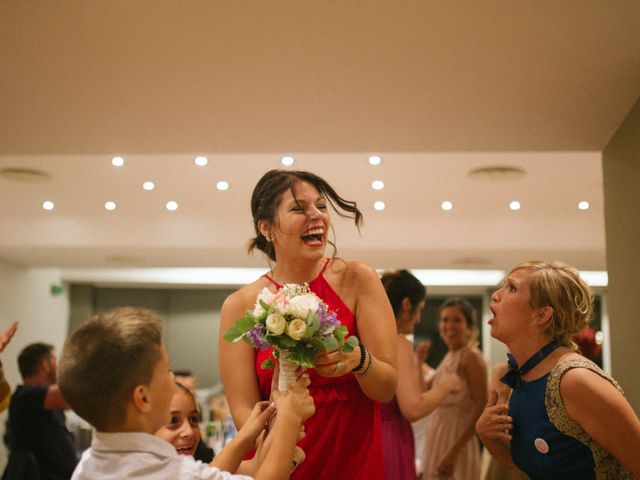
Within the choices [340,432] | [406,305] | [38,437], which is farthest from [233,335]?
[38,437]

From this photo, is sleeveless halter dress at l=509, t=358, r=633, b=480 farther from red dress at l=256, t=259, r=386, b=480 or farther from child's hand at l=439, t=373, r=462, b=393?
child's hand at l=439, t=373, r=462, b=393

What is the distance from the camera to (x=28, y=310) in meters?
9.82

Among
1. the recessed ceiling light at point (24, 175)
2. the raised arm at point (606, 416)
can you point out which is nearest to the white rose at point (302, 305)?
the raised arm at point (606, 416)

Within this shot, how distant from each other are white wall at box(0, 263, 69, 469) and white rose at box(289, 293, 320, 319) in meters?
7.75

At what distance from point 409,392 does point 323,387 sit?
1633mm

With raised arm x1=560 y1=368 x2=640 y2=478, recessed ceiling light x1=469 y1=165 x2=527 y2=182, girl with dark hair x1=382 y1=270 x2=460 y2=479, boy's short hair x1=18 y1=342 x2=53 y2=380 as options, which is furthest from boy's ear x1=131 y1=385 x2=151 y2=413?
recessed ceiling light x1=469 y1=165 x2=527 y2=182

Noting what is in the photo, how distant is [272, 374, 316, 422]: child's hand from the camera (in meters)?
2.00

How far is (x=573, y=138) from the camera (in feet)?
12.2

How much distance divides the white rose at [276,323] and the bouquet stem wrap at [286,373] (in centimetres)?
11

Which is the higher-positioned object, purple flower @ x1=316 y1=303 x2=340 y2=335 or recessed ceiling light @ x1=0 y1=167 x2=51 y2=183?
recessed ceiling light @ x1=0 y1=167 x2=51 y2=183

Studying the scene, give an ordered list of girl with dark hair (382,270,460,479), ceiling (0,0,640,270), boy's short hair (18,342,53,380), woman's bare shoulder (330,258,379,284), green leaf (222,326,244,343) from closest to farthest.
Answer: green leaf (222,326,244,343) → woman's bare shoulder (330,258,379,284) → ceiling (0,0,640,270) → girl with dark hair (382,270,460,479) → boy's short hair (18,342,53,380)

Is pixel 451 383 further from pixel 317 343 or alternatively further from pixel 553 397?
pixel 317 343

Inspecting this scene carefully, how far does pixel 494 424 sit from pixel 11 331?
209 centimetres

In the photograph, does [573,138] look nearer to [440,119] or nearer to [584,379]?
[440,119]
